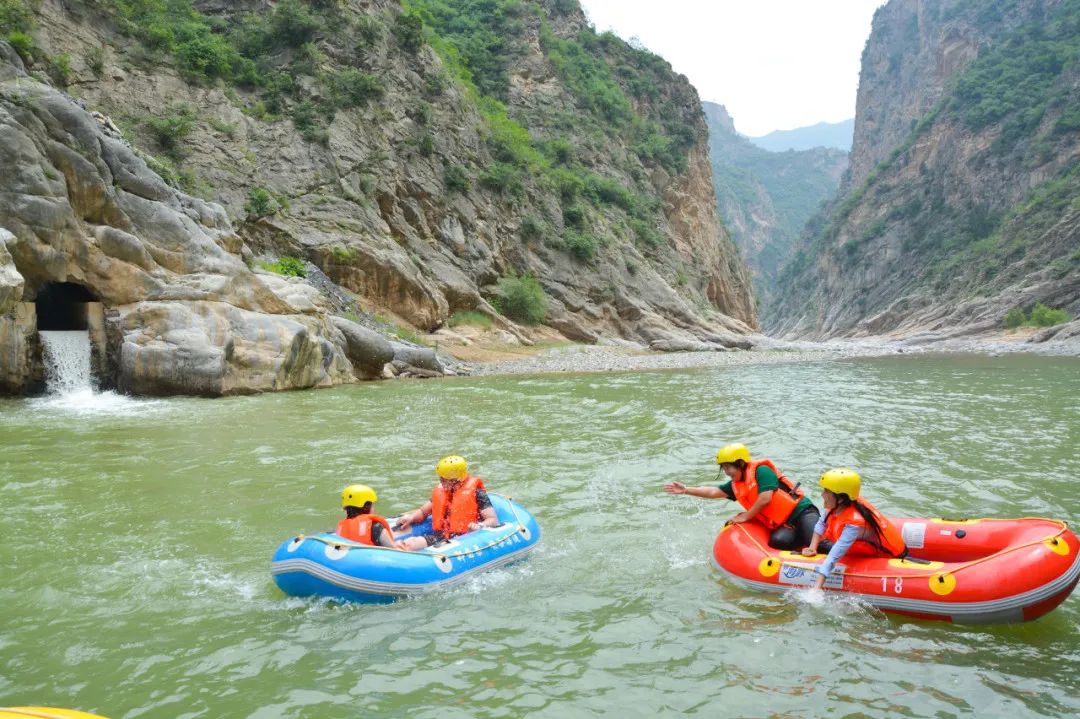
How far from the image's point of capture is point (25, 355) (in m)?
13.6

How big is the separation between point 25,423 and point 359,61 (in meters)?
22.7

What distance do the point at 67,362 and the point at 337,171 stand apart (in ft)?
45.9

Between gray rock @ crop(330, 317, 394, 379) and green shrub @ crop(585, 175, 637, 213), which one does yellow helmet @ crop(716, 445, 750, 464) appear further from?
green shrub @ crop(585, 175, 637, 213)

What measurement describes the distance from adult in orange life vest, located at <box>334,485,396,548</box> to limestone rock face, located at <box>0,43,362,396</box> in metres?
10.2

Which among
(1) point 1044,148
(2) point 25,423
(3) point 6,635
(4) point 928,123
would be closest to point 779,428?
(3) point 6,635

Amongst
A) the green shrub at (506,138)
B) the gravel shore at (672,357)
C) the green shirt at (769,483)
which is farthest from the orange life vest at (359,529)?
the green shrub at (506,138)

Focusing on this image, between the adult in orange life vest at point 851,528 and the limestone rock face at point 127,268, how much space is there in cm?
1256

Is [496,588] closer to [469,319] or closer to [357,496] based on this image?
[357,496]

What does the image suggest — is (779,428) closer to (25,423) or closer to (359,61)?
(25,423)

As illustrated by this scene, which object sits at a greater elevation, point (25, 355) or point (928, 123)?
point (928, 123)

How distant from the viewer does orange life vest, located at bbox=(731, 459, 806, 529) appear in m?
6.00

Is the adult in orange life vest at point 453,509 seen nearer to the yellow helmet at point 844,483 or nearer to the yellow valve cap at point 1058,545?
the yellow helmet at point 844,483

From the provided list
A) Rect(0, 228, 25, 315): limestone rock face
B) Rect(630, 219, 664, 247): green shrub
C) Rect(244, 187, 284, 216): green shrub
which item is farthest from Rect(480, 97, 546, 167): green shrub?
Rect(0, 228, 25, 315): limestone rock face

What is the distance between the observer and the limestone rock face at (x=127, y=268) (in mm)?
13617
